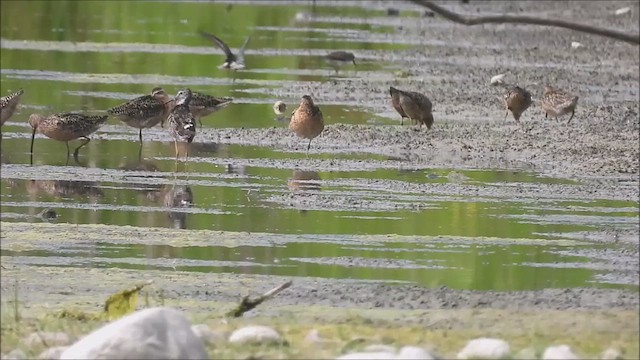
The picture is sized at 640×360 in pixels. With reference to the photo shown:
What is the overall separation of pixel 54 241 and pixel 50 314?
2.58 meters

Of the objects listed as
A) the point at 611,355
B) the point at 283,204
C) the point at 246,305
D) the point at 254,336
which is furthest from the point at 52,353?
the point at 283,204

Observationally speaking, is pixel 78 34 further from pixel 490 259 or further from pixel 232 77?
pixel 490 259

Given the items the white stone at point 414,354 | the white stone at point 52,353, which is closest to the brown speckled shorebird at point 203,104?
the white stone at point 52,353

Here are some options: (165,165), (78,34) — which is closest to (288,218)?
(165,165)

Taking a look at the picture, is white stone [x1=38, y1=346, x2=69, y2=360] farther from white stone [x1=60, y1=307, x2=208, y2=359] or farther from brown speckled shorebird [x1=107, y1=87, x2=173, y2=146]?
brown speckled shorebird [x1=107, y1=87, x2=173, y2=146]

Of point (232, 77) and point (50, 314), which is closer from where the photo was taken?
point (50, 314)

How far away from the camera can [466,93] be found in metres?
22.7

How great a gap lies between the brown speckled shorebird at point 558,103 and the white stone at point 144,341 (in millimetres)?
12532

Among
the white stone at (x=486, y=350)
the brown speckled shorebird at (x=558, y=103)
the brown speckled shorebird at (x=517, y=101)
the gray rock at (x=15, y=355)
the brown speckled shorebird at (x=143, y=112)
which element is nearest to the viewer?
the gray rock at (x=15, y=355)

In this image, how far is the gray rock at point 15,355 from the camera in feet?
25.7

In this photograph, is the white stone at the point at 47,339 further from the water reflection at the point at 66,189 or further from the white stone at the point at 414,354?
the water reflection at the point at 66,189

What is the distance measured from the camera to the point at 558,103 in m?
19.7

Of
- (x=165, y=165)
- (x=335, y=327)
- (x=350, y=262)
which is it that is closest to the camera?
(x=335, y=327)

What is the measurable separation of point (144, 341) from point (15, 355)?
805 millimetres
